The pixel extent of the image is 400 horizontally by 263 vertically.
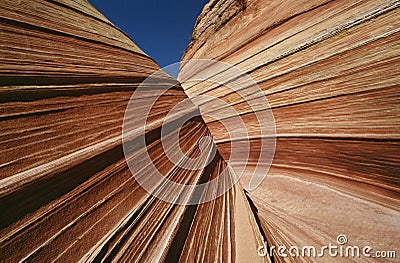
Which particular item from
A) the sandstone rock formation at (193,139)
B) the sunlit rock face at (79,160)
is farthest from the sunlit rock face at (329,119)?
the sunlit rock face at (79,160)

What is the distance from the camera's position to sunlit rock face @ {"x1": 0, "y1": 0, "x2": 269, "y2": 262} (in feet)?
2.00

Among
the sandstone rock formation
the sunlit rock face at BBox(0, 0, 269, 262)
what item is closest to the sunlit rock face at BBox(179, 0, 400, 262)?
the sandstone rock formation

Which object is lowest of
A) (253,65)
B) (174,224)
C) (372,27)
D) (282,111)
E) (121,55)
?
(282,111)

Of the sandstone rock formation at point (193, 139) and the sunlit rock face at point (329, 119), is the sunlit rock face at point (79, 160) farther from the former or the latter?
the sunlit rock face at point (329, 119)

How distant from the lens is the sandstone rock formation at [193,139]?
658 millimetres

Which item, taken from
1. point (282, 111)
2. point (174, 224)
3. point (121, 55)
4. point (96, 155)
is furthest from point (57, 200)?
point (282, 111)

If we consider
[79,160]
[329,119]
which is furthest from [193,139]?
[329,119]

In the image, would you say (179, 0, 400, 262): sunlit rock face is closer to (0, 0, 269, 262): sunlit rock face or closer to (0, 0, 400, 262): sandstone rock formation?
(0, 0, 400, 262): sandstone rock formation

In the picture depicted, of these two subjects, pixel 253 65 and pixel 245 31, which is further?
pixel 245 31

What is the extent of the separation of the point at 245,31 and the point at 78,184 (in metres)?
2.32

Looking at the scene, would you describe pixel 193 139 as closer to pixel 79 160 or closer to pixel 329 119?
pixel 79 160

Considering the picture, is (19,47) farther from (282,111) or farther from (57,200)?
(282,111)

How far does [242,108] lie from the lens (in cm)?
212

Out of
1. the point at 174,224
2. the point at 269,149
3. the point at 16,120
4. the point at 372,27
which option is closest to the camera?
the point at 16,120
